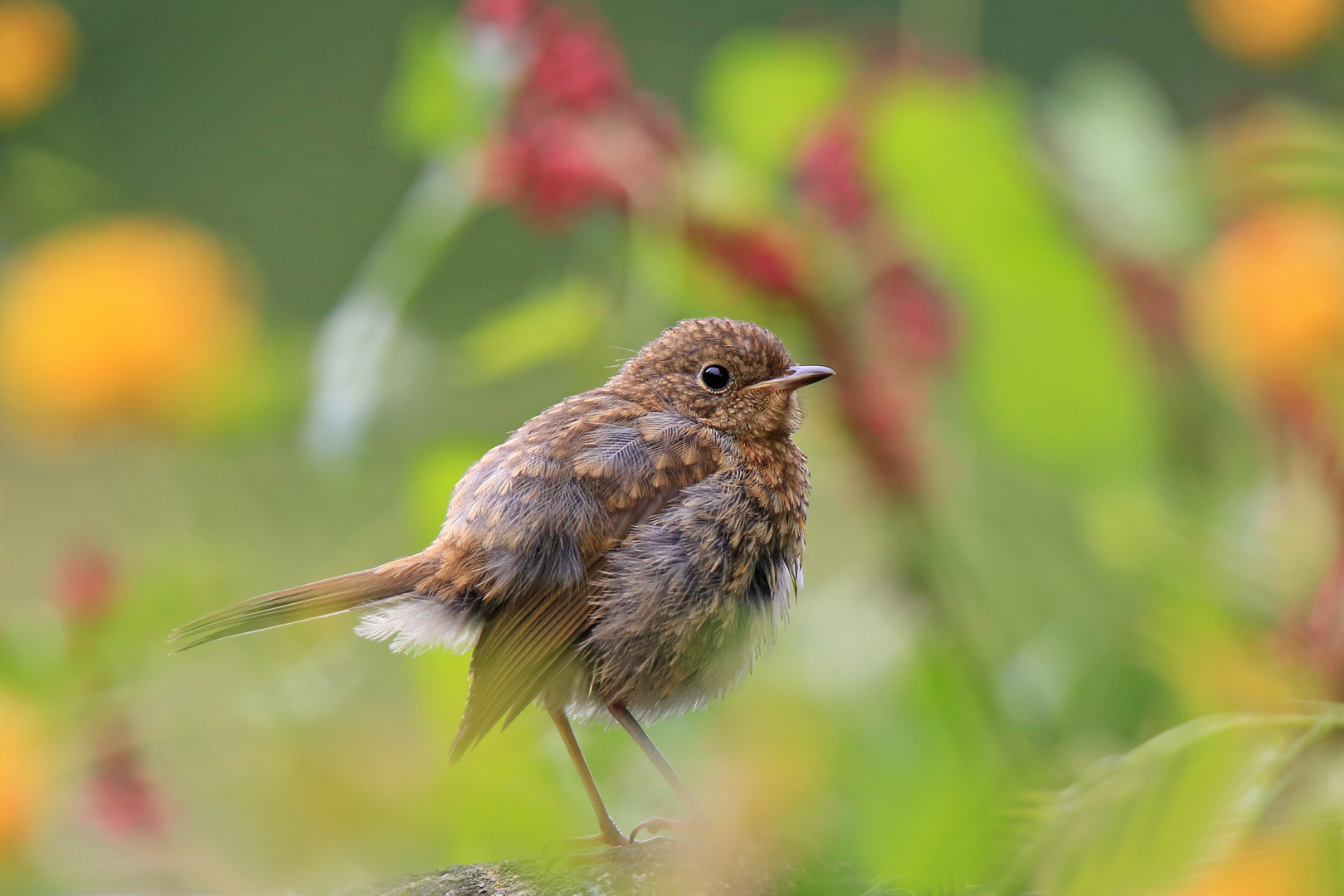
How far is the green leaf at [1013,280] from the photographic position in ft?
5.31

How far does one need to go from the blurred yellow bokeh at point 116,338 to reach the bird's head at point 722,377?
945 mm

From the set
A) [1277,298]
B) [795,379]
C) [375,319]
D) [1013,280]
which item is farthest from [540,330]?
[1277,298]

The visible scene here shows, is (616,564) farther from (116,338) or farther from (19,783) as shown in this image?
(116,338)

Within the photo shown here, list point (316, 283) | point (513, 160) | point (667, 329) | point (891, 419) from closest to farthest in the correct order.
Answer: point (667, 329), point (513, 160), point (891, 419), point (316, 283)

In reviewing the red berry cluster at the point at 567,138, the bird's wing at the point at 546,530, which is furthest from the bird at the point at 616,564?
the red berry cluster at the point at 567,138

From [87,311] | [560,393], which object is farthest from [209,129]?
[560,393]

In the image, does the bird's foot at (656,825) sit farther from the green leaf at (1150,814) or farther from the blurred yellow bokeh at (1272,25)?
the blurred yellow bokeh at (1272,25)

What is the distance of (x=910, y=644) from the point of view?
5.47 feet

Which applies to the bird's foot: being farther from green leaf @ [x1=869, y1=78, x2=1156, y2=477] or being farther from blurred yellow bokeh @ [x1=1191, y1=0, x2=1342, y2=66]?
blurred yellow bokeh @ [x1=1191, y1=0, x2=1342, y2=66]

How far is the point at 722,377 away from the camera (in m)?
1.29

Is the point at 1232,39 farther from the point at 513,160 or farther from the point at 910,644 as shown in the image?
the point at 513,160

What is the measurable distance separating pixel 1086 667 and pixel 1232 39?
1.15 m

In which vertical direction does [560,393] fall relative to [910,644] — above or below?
above

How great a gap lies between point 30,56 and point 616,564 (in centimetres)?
154
